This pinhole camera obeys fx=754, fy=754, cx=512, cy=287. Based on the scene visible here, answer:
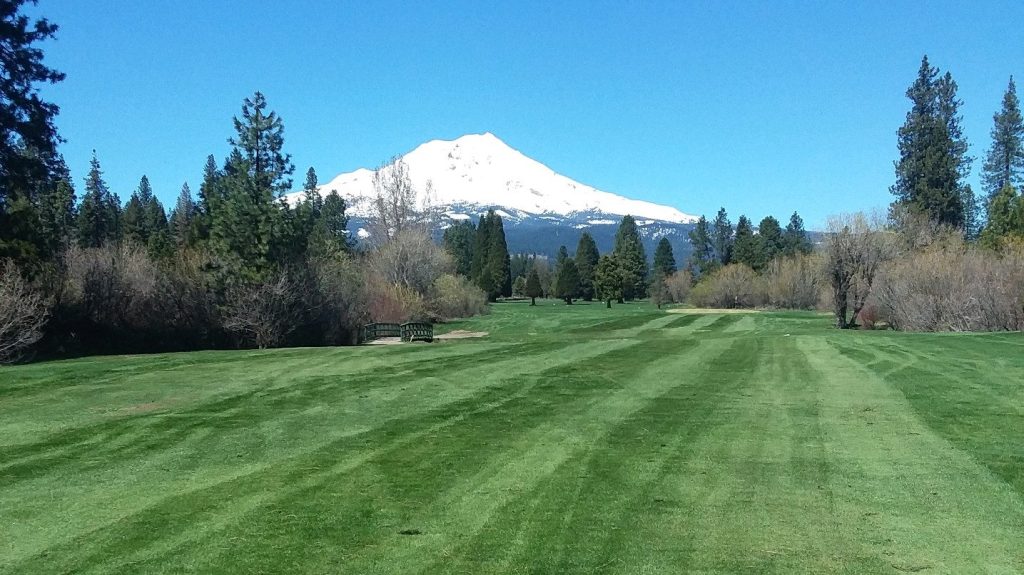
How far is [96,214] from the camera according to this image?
8712cm

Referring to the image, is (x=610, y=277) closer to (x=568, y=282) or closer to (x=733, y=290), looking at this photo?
(x=568, y=282)

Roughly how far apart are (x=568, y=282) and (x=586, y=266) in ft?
23.7

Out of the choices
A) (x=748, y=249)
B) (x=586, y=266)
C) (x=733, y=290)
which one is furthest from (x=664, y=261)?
(x=733, y=290)

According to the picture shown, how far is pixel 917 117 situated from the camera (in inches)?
2611

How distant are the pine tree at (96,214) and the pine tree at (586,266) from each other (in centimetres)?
7941

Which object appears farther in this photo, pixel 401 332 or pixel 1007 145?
pixel 1007 145

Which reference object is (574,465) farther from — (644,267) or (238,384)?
(644,267)

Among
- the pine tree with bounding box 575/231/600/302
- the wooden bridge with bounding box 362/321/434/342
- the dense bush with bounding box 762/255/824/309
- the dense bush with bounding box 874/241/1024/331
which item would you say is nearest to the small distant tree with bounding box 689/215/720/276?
the pine tree with bounding box 575/231/600/302

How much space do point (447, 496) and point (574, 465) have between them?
1.92 meters

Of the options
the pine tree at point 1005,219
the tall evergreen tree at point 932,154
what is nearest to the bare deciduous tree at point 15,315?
the pine tree at point 1005,219

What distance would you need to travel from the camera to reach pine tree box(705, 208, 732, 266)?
14588cm

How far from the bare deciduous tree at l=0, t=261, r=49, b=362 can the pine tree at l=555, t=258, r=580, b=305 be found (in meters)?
116

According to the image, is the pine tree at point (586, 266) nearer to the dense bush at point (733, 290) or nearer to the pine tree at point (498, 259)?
the pine tree at point (498, 259)

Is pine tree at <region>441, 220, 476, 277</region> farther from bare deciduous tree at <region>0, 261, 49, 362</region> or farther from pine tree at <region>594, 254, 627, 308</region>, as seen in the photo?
bare deciduous tree at <region>0, 261, 49, 362</region>
